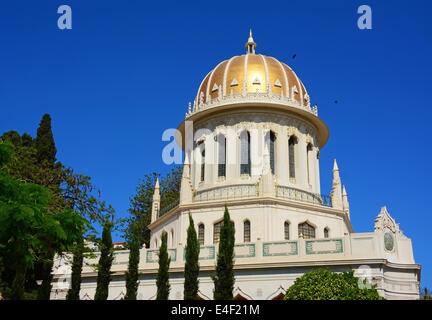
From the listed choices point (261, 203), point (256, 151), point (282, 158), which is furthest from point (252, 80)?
point (261, 203)

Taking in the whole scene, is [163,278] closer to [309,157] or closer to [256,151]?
[256,151]

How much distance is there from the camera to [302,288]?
69.9 feet

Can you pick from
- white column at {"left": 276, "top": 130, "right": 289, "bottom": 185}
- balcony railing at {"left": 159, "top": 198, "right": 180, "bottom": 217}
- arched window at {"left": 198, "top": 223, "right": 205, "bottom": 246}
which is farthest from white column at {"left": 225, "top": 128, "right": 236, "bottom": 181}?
arched window at {"left": 198, "top": 223, "right": 205, "bottom": 246}

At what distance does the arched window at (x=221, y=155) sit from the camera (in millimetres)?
35719

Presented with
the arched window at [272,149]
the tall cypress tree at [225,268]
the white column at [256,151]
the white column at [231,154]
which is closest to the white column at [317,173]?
the arched window at [272,149]

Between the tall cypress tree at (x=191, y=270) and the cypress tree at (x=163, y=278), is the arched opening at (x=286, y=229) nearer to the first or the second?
the tall cypress tree at (x=191, y=270)

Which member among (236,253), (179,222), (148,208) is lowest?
(236,253)

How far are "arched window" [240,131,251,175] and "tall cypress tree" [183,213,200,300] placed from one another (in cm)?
1119

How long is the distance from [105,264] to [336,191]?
16.2 metres

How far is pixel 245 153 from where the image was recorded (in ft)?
116

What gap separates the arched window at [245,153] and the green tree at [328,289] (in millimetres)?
13629
